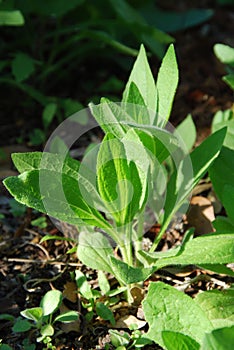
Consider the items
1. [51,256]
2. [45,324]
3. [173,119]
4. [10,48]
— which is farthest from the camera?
[10,48]

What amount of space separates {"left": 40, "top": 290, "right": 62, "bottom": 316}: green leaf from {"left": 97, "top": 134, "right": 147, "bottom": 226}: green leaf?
0.27 m

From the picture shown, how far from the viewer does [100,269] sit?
6.08ft

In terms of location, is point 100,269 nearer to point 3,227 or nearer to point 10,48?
point 3,227

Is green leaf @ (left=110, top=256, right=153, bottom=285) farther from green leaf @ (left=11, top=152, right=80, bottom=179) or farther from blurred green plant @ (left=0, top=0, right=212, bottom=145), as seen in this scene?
blurred green plant @ (left=0, top=0, right=212, bottom=145)

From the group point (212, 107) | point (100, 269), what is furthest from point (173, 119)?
point (100, 269)

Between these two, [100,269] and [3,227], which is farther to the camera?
[3,227]

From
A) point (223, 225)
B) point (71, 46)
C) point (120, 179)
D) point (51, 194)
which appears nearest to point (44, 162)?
point (51, 194)

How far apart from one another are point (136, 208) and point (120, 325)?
0.34 meters

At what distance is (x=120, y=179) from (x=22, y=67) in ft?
3.54

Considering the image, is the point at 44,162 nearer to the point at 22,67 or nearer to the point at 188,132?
the point at 188,132

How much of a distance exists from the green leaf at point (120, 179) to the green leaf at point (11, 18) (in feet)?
3.23

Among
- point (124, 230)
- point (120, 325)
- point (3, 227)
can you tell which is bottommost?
point (3, 227)

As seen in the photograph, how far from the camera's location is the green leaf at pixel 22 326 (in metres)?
1.78

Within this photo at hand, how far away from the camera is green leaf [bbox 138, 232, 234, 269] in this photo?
5.30 feet
